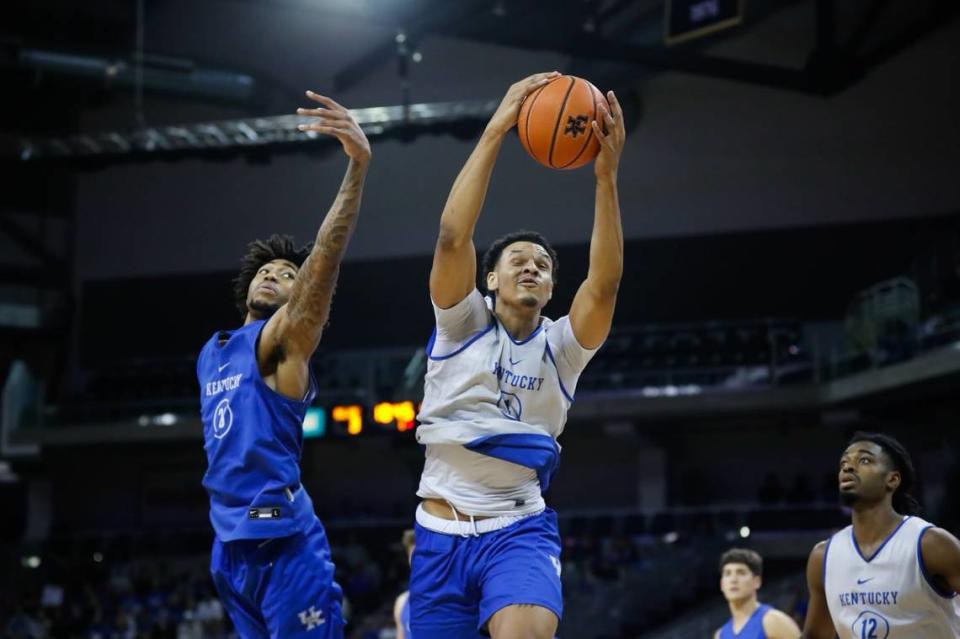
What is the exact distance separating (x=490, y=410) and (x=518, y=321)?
39 cm

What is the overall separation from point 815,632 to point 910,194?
53.5 feet

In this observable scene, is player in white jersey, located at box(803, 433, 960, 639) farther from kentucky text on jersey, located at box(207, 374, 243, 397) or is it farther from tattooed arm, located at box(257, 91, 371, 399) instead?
kentucky text on jersey, located at box(207, 374, 243, 397)

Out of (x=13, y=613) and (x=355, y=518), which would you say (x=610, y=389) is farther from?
(x=13, y=613)

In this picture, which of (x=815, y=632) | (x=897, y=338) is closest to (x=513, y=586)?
(x=815, y=632)

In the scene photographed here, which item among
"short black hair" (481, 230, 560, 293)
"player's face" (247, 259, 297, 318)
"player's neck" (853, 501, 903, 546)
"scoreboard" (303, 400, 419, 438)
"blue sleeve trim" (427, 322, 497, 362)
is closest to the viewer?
"blue sleeve trim" (427, 322, 497, 362)

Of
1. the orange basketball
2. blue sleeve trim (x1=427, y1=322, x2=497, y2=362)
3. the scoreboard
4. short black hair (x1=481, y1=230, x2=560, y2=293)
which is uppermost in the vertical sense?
the orange basketball

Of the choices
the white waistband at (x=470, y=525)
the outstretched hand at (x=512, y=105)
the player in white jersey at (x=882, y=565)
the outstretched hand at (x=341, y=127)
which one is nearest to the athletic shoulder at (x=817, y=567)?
the player in white jersey at (x=882, y=565)

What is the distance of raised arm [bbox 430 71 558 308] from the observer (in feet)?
15.1

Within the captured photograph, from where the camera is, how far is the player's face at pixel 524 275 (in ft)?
15.9

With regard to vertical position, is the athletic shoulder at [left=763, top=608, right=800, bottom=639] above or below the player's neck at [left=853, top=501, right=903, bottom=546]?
below

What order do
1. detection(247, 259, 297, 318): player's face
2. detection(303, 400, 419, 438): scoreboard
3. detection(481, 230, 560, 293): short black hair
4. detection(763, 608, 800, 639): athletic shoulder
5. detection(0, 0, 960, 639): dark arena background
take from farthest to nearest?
A: 1. detection(0, 0, 960, 639): dark arena background
2. detection(303, 400, 419, 438): scoreboard
3. detection(763, 608, 800, 639): athletic shoulder
4. detection(247, 259, 297, 318): player's face
5. detection(481, 230, 560, 293): short black hair

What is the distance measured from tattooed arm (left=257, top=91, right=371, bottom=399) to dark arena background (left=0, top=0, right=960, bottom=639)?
10042 millimetres

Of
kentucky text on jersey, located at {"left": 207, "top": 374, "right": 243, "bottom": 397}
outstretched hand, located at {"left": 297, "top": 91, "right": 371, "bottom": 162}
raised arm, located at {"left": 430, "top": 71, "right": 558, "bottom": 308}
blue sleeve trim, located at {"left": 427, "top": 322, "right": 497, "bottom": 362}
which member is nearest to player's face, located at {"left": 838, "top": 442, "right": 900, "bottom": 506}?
blue sleeve trim, located at {"left": 427, "top": 322, "right": 497, "bottom": 362}

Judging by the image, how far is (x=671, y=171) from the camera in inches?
872
